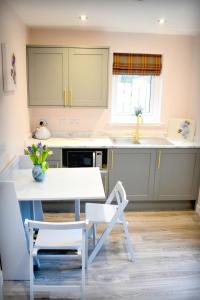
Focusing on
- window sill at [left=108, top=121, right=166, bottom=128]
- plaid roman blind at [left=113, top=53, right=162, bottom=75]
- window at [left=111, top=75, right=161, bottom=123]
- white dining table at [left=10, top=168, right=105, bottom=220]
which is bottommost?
white dining table at [left=10, top=168, right=105, bottom=220]

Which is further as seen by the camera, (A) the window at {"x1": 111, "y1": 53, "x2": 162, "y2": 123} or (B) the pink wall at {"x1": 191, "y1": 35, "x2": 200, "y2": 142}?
(A) the window at {"x1": 111, "y1": 53, "x2": 162, "y2": 123}

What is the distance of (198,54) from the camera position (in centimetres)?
356

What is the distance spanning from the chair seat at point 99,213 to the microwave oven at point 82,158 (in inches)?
33.0

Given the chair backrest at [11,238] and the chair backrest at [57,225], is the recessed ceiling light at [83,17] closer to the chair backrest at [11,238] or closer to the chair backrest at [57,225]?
the chair backrest at [11,238]

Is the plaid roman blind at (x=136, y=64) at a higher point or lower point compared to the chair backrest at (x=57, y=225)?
higher

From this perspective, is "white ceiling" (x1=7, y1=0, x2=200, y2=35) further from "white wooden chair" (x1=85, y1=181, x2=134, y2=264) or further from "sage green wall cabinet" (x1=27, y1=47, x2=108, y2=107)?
"white wooden chair" (x1=85, y1=181, x2=134, y2=264)

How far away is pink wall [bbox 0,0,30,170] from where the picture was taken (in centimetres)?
249

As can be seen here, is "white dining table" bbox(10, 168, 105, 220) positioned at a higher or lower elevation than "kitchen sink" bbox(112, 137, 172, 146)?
lower

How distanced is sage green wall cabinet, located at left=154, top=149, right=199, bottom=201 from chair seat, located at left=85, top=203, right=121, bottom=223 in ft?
3.56

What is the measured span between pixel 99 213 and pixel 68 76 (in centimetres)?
179

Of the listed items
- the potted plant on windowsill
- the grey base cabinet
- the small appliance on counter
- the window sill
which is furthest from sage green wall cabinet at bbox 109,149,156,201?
the potted plant on windowsill

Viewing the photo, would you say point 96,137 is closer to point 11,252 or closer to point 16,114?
point 16,114

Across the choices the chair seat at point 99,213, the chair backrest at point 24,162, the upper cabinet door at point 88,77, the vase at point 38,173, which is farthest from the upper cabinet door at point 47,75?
the chair seat at point 99,213

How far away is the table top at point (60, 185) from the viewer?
217 cm
